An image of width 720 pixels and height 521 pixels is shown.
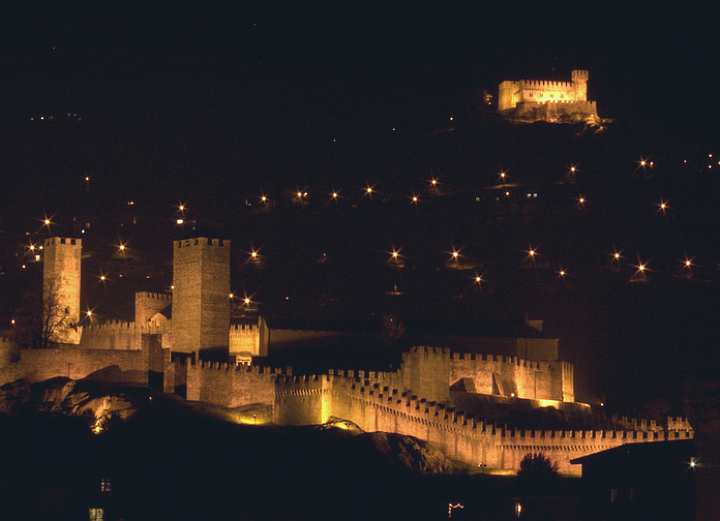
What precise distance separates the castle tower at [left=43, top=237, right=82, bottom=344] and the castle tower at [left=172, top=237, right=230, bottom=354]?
11.3 meters

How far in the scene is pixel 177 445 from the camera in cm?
6475

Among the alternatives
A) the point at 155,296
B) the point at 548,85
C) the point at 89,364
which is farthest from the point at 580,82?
the point at 89,364

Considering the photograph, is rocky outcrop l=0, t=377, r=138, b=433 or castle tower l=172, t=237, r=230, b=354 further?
castle tower l=172, t=237, r=230, b=354

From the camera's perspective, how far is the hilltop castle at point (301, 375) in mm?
65250

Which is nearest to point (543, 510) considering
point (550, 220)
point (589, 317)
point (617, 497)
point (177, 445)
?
point (617, 497)

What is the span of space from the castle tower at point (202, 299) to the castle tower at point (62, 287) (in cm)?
1131

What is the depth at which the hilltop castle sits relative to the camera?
65250 mm

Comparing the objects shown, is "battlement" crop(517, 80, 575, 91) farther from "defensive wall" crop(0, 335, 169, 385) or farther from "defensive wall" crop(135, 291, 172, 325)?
"defensive wall" crop(0, 335, 169, 385)

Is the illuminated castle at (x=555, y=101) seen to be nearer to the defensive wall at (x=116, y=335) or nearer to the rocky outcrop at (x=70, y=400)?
the defensive wall at (x=116, y=335)

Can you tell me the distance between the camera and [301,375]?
2785 inches

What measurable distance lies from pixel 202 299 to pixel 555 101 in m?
73.9

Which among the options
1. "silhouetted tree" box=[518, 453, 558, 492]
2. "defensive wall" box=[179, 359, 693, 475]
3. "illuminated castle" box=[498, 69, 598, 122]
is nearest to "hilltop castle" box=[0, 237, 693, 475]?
"defensive wall" box=[179, 359, 693, 475]

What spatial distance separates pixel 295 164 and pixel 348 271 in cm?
4369

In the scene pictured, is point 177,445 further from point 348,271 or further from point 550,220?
point 550,220
